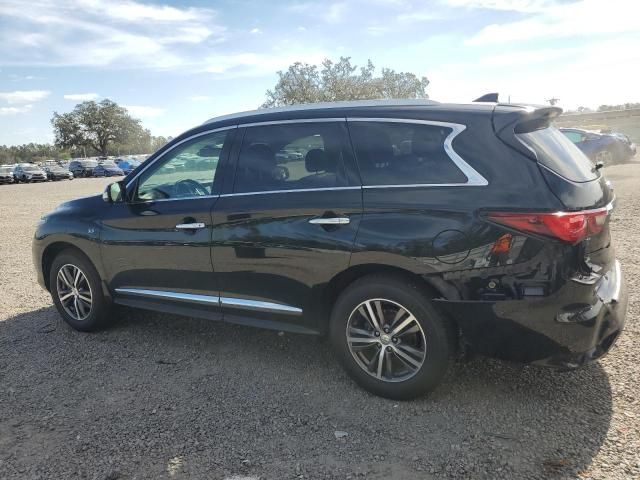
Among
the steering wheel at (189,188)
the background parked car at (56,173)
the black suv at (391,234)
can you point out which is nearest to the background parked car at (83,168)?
the background parked car at (56,173)

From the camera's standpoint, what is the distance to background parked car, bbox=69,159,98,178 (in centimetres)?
4844

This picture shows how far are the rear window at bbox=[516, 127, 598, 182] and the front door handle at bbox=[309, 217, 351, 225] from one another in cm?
115

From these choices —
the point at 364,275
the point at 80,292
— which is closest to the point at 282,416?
the point at 364,275

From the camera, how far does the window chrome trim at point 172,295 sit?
408cm

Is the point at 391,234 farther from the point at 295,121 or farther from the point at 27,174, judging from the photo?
the point at 27,174

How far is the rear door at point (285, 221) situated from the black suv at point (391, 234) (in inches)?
0.4

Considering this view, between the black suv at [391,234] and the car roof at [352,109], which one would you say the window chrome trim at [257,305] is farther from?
the car roof at [352,109]

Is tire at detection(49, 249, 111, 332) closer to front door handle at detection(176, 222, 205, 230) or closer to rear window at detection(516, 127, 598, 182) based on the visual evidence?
front door handle at detection(176, 222, 205, 230)

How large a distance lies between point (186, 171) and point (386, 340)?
7.25 ft

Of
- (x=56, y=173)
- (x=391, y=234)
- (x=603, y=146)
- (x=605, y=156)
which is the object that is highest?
(x=56, y=173)

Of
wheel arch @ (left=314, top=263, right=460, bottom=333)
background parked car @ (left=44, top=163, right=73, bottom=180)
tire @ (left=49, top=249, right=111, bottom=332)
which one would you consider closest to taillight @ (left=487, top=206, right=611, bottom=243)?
wheel arch @ (left=314, top=263, right=460, bottom=333)

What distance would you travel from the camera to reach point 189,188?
13.9ft

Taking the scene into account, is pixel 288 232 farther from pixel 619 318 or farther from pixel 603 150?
pixel 603 150

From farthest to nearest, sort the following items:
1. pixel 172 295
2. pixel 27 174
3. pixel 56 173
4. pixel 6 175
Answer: pixel 56 173
pixel 27 174
pixel 6 175
pixel 172 295
